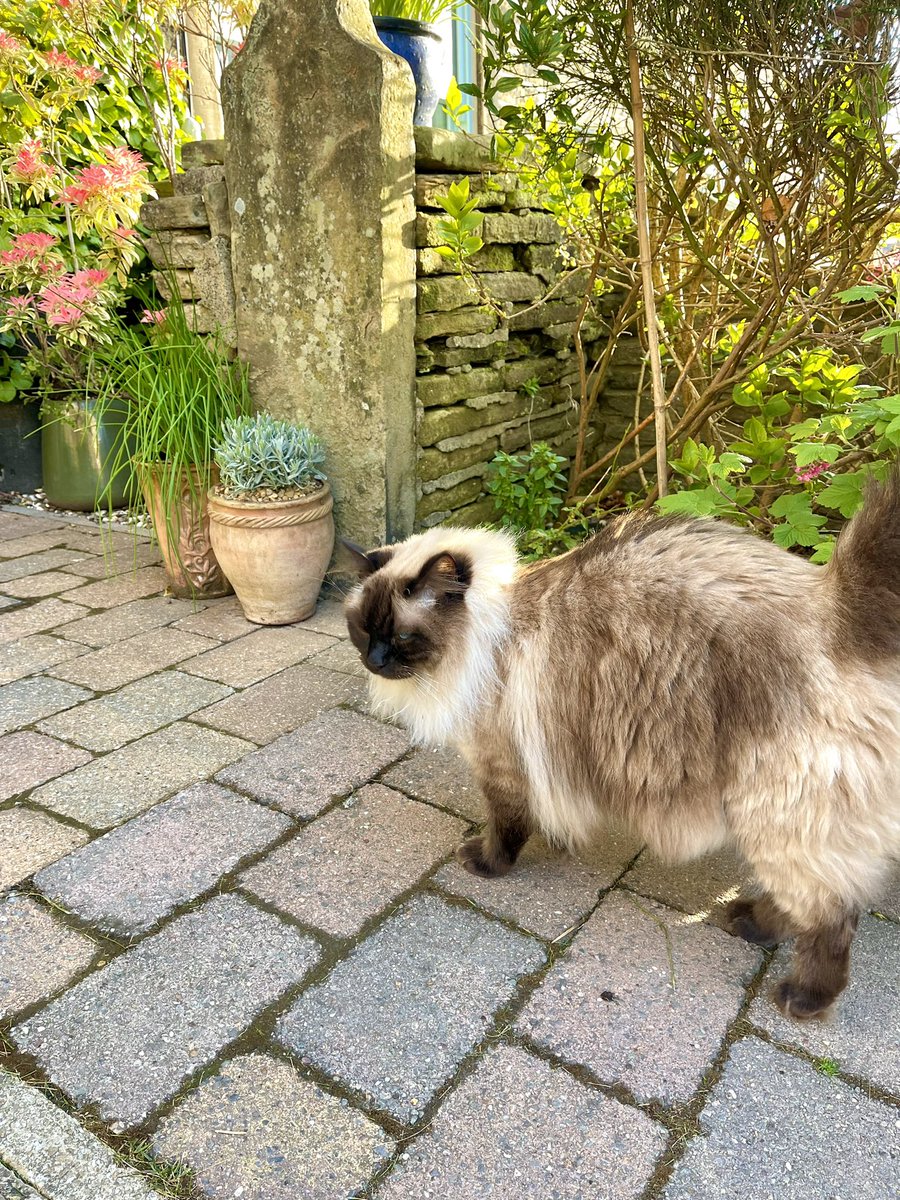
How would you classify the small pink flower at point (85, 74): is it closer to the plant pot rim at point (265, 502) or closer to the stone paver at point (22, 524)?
the stone paver at point (22, 524)

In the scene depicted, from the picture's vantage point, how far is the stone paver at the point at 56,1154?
1.32m

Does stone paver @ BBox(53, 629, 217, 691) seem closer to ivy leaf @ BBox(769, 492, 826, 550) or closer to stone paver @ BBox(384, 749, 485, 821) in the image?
stone paver @ BBox(384, 749, 485, 821)

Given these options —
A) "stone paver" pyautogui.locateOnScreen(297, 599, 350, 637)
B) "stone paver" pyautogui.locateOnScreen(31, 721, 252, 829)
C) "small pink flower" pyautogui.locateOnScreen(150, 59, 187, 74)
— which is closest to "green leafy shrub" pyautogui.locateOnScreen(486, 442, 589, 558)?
"stone paver" pyautogui.locateOnScreen(297, 599, 350, 637)

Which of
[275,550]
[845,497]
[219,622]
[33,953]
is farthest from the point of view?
[219,622]

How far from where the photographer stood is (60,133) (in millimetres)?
4836

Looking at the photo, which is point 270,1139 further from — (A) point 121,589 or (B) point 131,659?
(A) point 121,589

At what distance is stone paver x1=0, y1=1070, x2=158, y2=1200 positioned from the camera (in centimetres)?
132

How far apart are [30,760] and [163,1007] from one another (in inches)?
48.5

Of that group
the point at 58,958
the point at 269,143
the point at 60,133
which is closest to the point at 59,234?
the point at 60,133

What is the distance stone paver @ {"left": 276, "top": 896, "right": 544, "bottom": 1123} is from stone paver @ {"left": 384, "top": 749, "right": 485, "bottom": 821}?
17.2 inches

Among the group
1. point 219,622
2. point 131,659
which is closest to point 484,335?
point 219,622

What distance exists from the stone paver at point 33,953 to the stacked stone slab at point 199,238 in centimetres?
281

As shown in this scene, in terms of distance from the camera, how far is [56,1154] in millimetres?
1377

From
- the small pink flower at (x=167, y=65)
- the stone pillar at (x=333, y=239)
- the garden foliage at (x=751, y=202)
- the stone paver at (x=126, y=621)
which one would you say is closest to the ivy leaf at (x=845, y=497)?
the garden foliage at (x=751, y=202)
